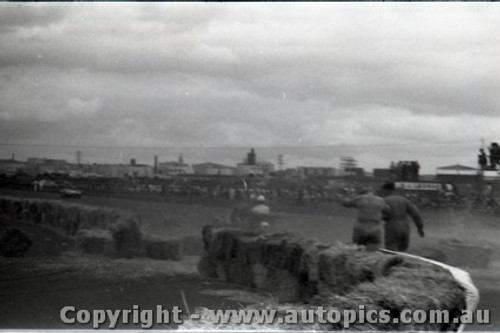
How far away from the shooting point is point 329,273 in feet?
17.3

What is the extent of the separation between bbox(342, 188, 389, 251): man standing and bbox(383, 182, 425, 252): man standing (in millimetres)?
74

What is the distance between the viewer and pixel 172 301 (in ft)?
17.8

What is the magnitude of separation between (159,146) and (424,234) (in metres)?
2.39

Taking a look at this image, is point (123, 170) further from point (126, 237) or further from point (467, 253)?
point (467, 253)

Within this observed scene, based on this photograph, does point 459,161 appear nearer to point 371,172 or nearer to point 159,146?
point 371,172

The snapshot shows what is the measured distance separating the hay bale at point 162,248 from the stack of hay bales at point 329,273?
0.23 meters

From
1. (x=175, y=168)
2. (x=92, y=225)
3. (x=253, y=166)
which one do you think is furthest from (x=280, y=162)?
(x=92, y=225)

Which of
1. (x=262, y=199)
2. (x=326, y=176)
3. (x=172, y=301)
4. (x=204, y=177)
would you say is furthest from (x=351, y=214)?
(x=172, y=301)

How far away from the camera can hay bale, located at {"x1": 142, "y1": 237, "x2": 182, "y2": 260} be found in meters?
5.62

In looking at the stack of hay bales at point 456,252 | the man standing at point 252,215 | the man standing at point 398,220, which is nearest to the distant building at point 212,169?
the man standing at point 252,215

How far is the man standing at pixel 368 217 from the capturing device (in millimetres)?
5711

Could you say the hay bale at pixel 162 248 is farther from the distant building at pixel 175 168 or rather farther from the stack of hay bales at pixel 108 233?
the distant building at pixel 175 168

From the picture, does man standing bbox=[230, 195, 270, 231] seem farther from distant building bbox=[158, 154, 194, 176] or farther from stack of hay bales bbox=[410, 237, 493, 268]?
stack of hay bales bbox=[410, 237, 493, 268]

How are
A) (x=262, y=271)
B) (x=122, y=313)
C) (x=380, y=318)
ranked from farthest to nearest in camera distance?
1. (x=262, y=271)
2. (x=122, y=313)
3. (x=380, y=318)
